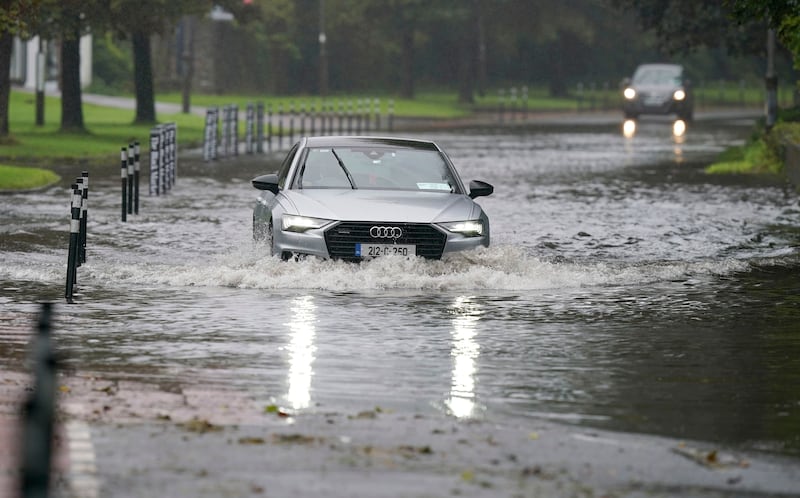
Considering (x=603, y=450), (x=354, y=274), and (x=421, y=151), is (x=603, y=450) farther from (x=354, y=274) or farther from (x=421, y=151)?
(x=421, y=151)

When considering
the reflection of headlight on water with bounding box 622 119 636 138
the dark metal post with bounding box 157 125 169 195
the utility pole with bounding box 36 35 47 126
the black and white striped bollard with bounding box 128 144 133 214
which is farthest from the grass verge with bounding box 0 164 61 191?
the reflection of headlight on water with bounding box 622 119 636 138

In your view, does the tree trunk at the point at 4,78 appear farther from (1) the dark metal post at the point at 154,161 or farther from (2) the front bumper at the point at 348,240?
(2) the front bumper at the point at 348,240

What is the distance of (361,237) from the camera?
635 inches

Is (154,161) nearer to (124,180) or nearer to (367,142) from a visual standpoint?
(124,180)

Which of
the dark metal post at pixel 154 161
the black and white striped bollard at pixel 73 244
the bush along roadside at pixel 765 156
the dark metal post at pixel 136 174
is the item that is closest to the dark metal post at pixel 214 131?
the dark metal post at pixel 154 161

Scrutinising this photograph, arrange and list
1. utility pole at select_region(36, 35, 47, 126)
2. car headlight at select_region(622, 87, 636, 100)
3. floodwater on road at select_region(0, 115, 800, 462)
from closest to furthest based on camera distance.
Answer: floodwater on road at select_region(0, 115, 800, 462) → utility pole at select_region(36, 35, 47, 126) → car headlight at select_region(622, 87, 636, 100)

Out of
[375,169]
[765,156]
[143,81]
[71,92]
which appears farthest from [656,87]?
[375,169]

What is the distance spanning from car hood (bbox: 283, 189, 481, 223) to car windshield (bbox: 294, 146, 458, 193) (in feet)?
0.88

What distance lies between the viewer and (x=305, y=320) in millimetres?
13758

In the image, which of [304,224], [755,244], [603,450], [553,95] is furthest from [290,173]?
[553,95]

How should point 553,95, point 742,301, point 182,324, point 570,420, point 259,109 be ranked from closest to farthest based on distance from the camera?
1. point 570,420
2. point 182,324
3. point 742,301
4. point 259,109
5. point 553,95

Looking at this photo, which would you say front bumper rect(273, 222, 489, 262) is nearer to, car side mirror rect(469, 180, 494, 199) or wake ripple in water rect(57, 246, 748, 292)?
wake ripple in water rect(57, 246, 748, 292)

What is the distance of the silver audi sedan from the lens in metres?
16.1

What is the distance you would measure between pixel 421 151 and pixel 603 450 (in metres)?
9.52
